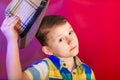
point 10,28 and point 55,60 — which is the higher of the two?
point 10,28

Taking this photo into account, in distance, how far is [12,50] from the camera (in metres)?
0.82

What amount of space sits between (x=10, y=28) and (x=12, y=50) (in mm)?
60

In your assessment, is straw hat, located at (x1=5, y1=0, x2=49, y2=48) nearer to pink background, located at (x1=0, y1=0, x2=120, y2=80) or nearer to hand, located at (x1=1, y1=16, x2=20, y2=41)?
hand, located at (x1=1, y1=16, x2=20, y2=41)

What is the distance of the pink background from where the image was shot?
96 centimetres

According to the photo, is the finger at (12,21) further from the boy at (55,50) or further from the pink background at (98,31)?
the pink background at (98,31)

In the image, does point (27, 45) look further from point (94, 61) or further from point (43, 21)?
point (94, 61)

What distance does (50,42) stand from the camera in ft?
2.89

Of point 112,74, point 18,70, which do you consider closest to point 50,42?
point 18,70

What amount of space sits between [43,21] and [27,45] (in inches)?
3.4

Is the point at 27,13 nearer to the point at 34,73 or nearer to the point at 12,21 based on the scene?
the point at 12,21

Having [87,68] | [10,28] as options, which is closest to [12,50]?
[10,28]

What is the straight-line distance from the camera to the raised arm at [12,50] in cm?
81

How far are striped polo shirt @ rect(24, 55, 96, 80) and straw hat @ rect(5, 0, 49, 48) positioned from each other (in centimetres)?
9

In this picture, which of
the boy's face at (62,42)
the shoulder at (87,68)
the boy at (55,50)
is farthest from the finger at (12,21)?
the shoulder at (87,68)
